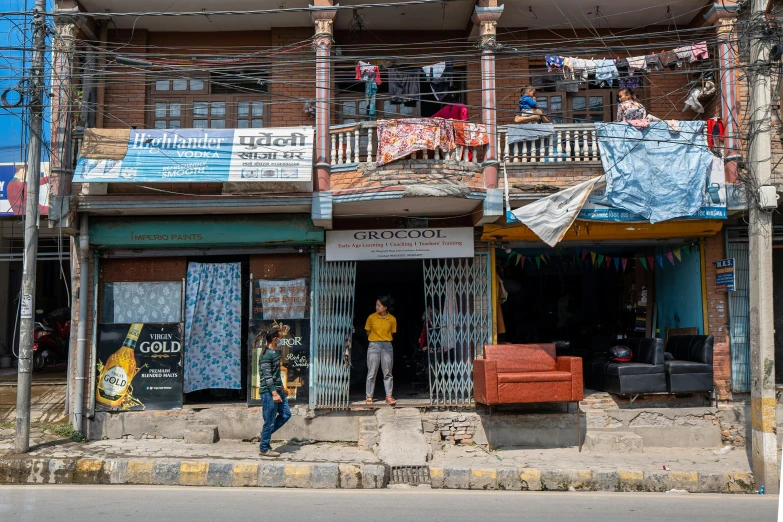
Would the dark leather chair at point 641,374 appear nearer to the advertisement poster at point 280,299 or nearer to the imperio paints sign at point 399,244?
the imperio paints sign at point 399,244

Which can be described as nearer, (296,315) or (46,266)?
(296,315)

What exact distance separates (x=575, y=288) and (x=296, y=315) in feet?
23.1

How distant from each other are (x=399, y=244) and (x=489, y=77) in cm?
294

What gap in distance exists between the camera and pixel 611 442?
10.2m

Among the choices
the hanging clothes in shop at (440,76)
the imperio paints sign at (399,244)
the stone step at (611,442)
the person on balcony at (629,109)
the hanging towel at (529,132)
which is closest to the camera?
the stone step at (611,442)

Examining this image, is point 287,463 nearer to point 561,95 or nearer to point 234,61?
point 234,61

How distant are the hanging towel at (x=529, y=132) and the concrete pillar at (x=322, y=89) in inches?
111

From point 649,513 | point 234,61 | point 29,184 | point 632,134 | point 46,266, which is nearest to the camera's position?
point 649,513

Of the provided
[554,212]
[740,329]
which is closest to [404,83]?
[554,212]

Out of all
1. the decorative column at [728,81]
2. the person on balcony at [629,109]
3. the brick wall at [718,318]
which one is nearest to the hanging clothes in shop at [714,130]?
the decorative column at [728,81]

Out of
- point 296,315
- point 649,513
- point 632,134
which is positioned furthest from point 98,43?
point 649,513

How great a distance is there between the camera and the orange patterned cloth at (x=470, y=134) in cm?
1066

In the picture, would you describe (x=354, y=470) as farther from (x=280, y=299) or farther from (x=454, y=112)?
(x=454, y=112)

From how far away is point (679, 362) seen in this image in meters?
11.1
